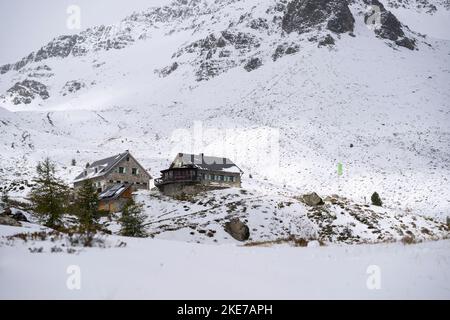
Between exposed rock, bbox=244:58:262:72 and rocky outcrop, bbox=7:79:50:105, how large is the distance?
83781mm

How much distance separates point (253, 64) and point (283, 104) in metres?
33.9

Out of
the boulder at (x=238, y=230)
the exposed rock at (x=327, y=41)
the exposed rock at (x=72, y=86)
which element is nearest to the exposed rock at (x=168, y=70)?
the exposed rock at (x=72, y=86)

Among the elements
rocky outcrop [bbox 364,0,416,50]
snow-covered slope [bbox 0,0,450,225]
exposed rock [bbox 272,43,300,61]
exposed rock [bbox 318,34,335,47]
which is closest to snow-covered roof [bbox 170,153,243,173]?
snow-covered slope [bbox 0,0,450,225]

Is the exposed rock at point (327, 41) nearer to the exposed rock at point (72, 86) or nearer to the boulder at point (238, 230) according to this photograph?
the exposed rock at point (72, 86)

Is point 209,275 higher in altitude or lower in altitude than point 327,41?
lower

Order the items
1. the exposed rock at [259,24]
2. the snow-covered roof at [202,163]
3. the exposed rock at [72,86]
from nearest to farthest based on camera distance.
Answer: the snow-covered roof at [202,163]
the exposed rock at [259,24]
the exposed rock at [72,86]

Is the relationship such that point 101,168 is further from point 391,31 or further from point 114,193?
point 391,31

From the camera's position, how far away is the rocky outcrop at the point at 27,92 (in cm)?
15350

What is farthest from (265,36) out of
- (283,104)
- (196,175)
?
(196,175)

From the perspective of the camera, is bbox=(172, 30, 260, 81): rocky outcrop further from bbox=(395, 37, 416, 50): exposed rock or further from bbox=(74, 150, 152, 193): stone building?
bbox=(74, 150, 152, 193): stone building

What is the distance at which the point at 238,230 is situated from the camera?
111 feet

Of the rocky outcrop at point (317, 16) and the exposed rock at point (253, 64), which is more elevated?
the rocky outcrop at point (317, 16)

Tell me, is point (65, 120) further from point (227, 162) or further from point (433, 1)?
point (433, 1)

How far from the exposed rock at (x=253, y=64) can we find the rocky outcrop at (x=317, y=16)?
20.5 meters
